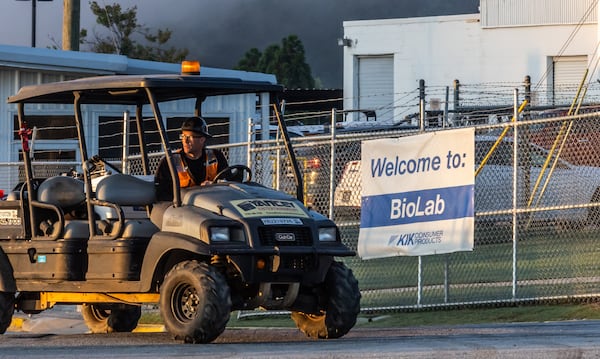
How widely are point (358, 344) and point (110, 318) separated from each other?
3965 millimetres

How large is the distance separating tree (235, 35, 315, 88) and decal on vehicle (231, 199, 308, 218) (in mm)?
59619

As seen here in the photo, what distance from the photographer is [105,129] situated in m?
23.3

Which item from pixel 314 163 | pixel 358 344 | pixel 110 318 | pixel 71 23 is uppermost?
pixel 71 23

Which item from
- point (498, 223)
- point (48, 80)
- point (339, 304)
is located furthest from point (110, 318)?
point (48, 80)

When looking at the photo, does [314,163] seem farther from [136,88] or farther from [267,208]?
[267,208]

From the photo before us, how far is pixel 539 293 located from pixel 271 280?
20.2 ft

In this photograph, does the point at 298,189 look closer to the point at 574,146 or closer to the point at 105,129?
the point at 574,146

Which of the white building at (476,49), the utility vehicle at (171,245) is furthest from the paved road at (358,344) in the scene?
the white building at (476,49)

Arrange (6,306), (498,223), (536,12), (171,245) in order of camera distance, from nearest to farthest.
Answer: (171,245) → (6,306) → (498,223) → (536,12)

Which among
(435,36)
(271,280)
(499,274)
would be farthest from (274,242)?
(435,36)

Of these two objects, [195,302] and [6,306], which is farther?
[6,306]

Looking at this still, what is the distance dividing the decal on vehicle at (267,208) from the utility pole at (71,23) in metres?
13.5

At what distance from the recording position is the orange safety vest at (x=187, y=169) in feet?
36.1

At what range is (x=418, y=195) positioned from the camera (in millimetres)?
15016
